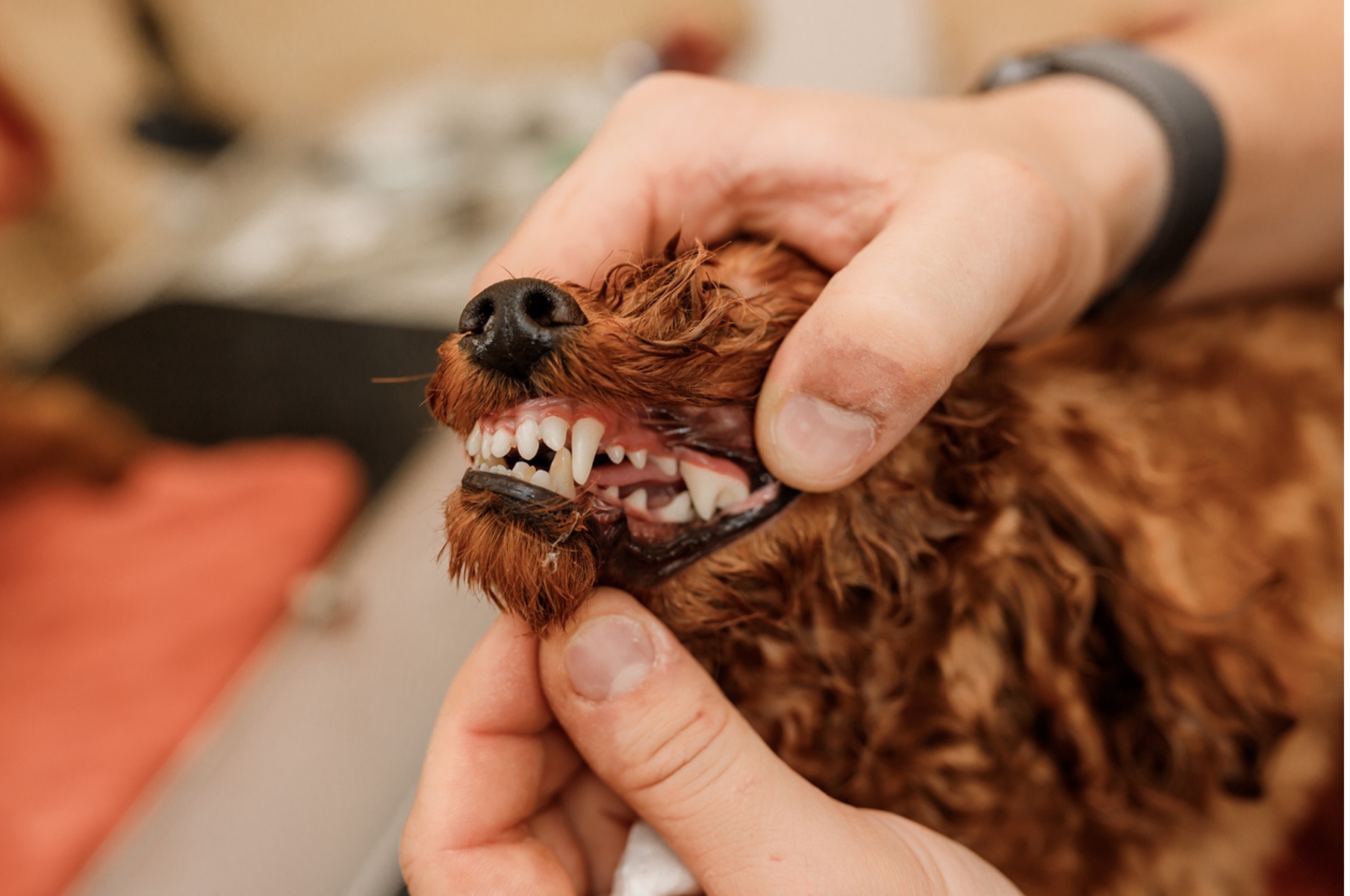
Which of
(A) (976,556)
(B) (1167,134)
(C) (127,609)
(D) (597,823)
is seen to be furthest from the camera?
(C) (127,609)

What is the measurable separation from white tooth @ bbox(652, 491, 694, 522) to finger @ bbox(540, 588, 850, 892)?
82 mm

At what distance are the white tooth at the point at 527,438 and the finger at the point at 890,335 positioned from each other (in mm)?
192

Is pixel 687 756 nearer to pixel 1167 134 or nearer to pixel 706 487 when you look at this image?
pixel 706 487

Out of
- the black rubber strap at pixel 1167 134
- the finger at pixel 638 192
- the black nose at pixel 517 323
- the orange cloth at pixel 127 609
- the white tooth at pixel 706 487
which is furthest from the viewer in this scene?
the orange cloth at pixel 127 609

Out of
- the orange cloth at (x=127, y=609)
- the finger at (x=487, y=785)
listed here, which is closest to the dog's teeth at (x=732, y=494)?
the finger at (x=487, y=785)

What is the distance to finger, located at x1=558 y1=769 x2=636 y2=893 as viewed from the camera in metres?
0.94

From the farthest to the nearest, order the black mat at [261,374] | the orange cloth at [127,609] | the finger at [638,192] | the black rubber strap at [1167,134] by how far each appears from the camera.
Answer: the black mat at [261,374], the orange cloth at [127,609], the black rubber strap at [1167,134], the finger at [638,192]

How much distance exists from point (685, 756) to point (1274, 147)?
122 centimetres

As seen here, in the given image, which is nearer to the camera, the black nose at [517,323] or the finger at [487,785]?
the black nose at [517,323]

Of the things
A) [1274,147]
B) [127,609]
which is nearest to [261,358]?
[127,609]

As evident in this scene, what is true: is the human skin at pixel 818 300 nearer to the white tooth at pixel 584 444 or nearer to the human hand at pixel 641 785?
the human hand at pixel 641 785

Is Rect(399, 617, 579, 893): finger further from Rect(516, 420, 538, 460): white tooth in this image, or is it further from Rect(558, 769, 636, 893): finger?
Rect(516, 420, 538, 460): white tooth

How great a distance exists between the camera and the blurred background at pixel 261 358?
121cm

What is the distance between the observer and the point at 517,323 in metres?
0.62
